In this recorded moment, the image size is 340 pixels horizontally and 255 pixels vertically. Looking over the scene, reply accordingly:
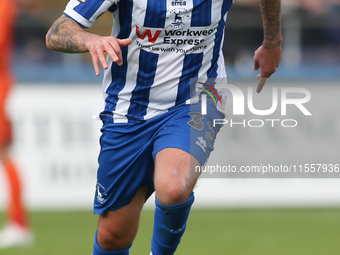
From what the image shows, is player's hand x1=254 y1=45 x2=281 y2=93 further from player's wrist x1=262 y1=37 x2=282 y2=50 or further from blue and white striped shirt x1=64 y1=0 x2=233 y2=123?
blue and white striped shirt x1=64 y1=0 x2=233 y2=123

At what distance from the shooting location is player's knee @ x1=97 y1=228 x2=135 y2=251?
3264 mm

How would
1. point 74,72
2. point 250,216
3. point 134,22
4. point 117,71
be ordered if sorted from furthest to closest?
point 74,72, point 250,216, point 117,71, point 134,22

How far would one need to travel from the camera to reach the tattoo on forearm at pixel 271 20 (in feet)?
10.6

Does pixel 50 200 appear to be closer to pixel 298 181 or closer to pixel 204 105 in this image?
pixel 298 181

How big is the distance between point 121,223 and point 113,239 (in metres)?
0.13

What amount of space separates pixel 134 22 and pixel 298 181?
172 inches

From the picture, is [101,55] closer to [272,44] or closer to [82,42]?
[82,42]

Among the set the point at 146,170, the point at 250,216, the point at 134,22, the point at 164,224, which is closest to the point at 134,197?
the point at 146,170

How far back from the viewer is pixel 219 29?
123 inches

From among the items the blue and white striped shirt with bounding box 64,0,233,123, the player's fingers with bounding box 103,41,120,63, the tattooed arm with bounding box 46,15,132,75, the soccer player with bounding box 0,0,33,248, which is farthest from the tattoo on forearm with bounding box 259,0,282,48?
the soccer player with bounding box 0,0,33,248

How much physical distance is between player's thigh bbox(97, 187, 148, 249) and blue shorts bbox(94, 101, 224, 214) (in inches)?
1.5

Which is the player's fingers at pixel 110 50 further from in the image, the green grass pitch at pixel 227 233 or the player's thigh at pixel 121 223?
the green grass pitch at pixel 227 233

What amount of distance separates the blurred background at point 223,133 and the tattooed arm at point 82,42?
3.73 metres

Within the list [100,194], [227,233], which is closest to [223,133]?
[227,233]
